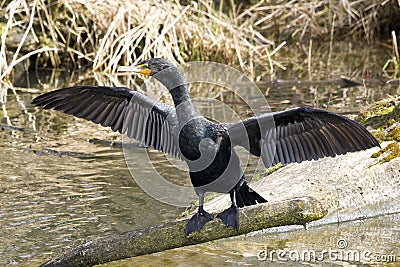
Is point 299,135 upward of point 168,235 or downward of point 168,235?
upward

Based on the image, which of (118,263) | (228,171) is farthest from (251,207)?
(118,263)

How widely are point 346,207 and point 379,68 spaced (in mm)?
6724

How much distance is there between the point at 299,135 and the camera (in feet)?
13.3

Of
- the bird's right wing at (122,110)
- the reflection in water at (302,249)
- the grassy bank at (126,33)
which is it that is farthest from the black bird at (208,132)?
the grassy bank at (126,33)

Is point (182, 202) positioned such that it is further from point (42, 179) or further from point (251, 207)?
Result: point (251, 207)

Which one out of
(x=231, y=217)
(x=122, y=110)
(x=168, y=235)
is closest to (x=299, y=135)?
(x=231, y=217)

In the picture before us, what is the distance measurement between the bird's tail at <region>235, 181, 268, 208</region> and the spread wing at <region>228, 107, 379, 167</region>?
0.71 ft

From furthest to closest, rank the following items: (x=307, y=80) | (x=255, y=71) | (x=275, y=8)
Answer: (x=275, y=8) < (x=255, y=71) < (x=307, y=80)

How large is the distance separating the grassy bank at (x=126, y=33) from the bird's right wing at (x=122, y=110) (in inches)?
227

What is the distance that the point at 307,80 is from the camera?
10641 mm

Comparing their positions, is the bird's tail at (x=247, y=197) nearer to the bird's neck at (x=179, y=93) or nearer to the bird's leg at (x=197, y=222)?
the bird's leg at (x=197, y=222)

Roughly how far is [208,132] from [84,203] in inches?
77.1

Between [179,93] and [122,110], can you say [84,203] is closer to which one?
[122,110]

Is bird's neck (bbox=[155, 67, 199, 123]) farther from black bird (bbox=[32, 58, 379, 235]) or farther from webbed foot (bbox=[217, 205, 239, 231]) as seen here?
webbed foot (bbox=[217, 205, 239, 231])
